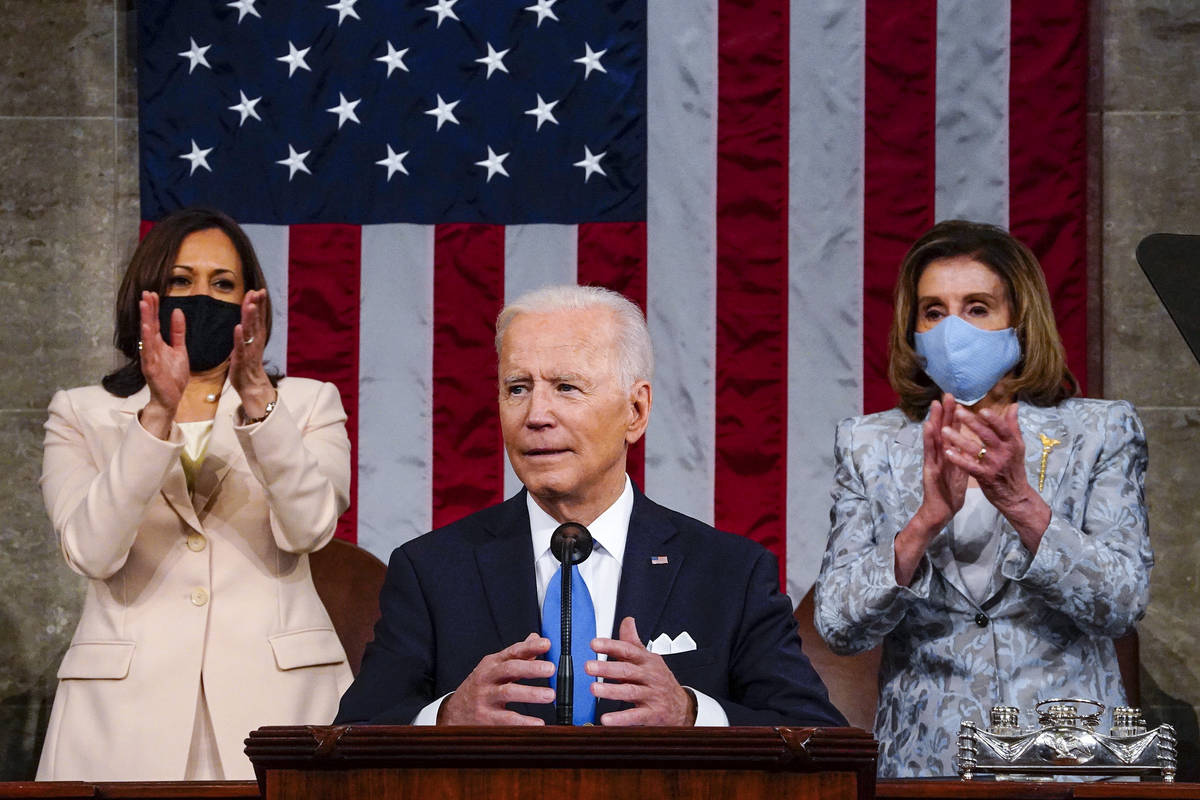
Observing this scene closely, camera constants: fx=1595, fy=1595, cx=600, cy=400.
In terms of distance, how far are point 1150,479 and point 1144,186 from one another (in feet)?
2.74

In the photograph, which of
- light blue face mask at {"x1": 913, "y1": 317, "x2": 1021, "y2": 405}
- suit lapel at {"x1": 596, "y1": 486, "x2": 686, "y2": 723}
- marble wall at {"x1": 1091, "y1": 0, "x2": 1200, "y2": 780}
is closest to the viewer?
suit lapel at {"x1": 596, "y1": 486, "x2": 686, "y2": 723}

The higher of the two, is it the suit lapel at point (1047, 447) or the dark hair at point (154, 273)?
the dark hair at point (154, 273)

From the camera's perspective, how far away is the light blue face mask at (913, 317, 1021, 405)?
318cm

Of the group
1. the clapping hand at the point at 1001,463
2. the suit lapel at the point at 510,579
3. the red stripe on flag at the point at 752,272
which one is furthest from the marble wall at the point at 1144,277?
the suit lapel at the point at 510,579

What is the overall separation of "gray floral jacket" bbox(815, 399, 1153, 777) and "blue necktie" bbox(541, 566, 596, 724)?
679 millimetres

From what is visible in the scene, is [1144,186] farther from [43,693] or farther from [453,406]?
[43,693]

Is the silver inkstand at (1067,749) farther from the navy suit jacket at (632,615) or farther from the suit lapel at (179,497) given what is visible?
the suit lapel at (179,497)

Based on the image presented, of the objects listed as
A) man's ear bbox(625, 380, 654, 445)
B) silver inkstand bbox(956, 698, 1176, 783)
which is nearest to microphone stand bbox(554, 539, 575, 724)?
man's ear bbox(625, 380, 654, 445)

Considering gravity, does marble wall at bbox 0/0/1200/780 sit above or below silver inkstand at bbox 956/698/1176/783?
above

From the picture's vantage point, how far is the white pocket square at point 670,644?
2.51 metres

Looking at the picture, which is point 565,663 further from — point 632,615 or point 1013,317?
point 1013,317

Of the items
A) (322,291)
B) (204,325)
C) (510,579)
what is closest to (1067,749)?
(510,579)

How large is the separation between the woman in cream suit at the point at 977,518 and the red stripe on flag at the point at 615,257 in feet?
4.43

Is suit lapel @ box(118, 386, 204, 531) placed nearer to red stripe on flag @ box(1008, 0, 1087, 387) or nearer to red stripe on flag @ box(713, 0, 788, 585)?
red stripe on flag @ box(713, 0, 788, 585)
